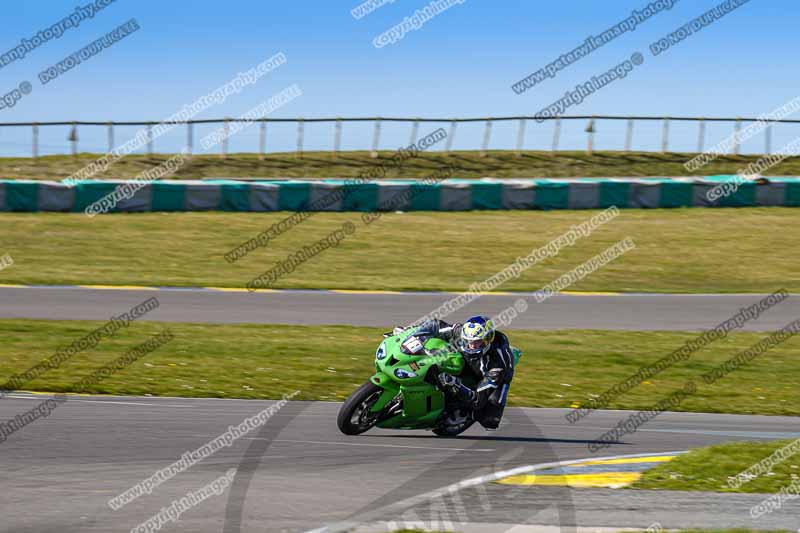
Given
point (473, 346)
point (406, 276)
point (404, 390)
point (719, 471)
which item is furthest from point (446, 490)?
point (406, 276)

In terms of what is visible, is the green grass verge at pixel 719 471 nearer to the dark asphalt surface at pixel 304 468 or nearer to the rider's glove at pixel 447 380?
the dark asphalt surface at pixel 304 468

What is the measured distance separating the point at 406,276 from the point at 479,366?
1342 centimetres

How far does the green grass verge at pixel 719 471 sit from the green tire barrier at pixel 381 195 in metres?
19.9

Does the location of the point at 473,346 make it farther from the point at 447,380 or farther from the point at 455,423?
the point at 455,423

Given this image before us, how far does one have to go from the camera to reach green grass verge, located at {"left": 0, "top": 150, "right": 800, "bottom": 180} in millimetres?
35469

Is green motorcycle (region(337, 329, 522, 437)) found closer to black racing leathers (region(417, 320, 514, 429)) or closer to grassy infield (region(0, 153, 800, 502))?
black racing leathers (region(417, 320, 514, 429))

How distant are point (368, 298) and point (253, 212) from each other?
30.0ft

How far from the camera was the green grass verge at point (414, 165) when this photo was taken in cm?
3547

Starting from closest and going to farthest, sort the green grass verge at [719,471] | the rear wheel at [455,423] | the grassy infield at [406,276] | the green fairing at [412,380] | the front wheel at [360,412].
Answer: the green grass verge at [719,471]
the green fairing at [412,380]
the front wheel at [360,412]
the rear wheel at [455,423]
the grassy infield at [406,276]

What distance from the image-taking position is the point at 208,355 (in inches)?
629

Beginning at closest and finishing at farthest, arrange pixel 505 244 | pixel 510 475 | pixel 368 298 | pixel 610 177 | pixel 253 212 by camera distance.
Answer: pixel 510 475, pixel 368 298, pixel 505 244, pixel 253 212, pixel 610 177

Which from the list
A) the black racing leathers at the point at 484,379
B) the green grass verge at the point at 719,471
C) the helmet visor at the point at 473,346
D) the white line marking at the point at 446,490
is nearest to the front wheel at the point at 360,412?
the black racing leathers at the point at 484,379

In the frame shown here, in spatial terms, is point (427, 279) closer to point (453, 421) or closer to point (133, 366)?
point (133, 366)

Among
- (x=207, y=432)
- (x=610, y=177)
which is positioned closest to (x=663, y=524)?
(x=207, y=432)
